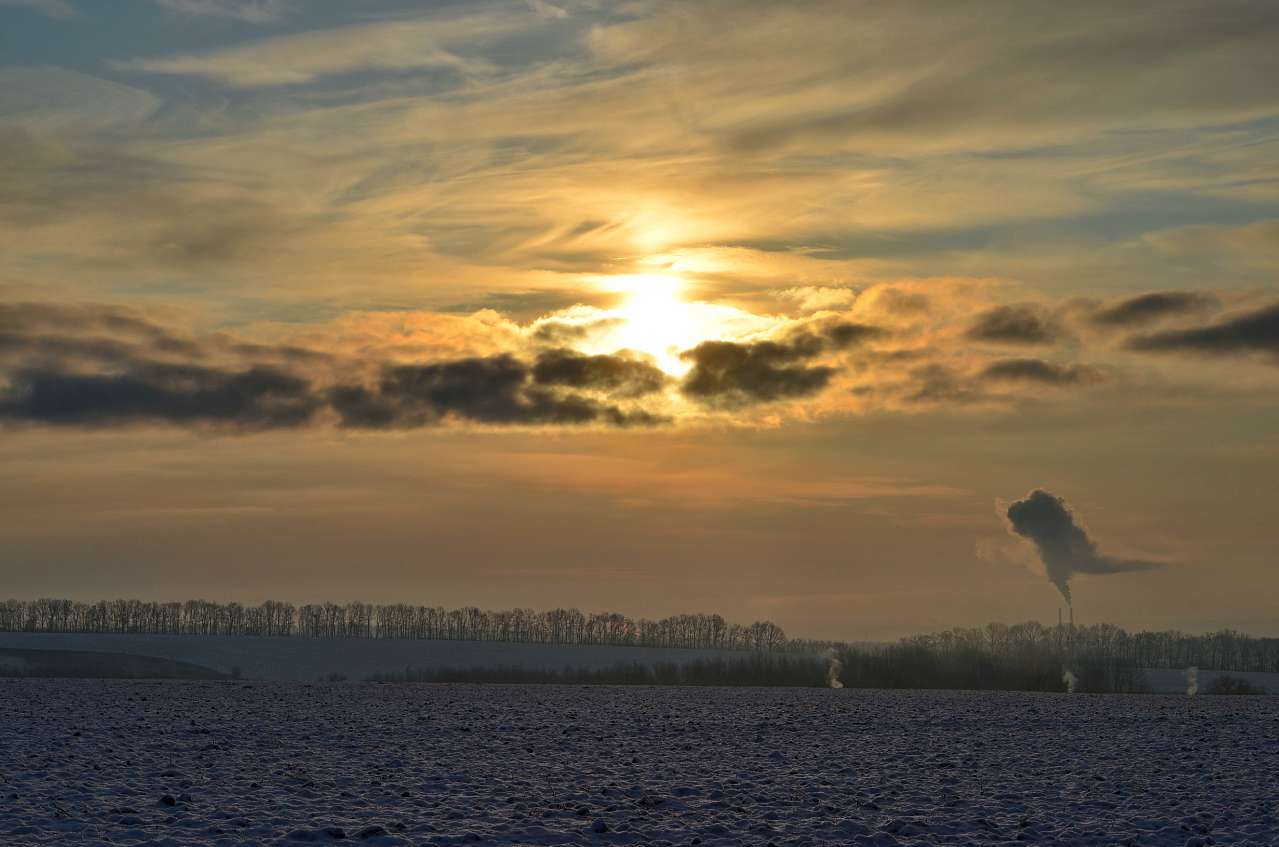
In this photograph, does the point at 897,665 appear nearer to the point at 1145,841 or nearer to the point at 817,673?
the point at 817,673

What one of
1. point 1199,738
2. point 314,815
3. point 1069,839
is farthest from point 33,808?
point 1199,738

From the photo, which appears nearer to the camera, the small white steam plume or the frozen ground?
the frozen ground

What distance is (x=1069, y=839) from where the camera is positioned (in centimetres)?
3762

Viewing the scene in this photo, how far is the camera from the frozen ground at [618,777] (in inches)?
1476

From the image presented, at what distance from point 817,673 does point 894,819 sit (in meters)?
137

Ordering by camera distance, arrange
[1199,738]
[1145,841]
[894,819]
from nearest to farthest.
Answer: [1145,841]
[894,819]
[1199,738]

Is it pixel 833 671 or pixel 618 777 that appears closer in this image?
pixel 618 777

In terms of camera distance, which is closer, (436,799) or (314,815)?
(314,815)

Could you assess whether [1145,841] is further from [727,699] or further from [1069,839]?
[727,699]

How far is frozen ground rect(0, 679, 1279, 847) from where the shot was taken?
123ft

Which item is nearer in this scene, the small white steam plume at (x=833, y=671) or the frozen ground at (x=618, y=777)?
the frozen ground at (x=618, y=777)

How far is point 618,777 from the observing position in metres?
51.0

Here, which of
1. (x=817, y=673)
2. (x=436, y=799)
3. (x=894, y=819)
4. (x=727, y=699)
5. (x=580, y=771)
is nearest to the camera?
(x=894, y=819)

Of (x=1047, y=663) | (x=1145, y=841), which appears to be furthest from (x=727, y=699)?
(x=1145, y=841)
